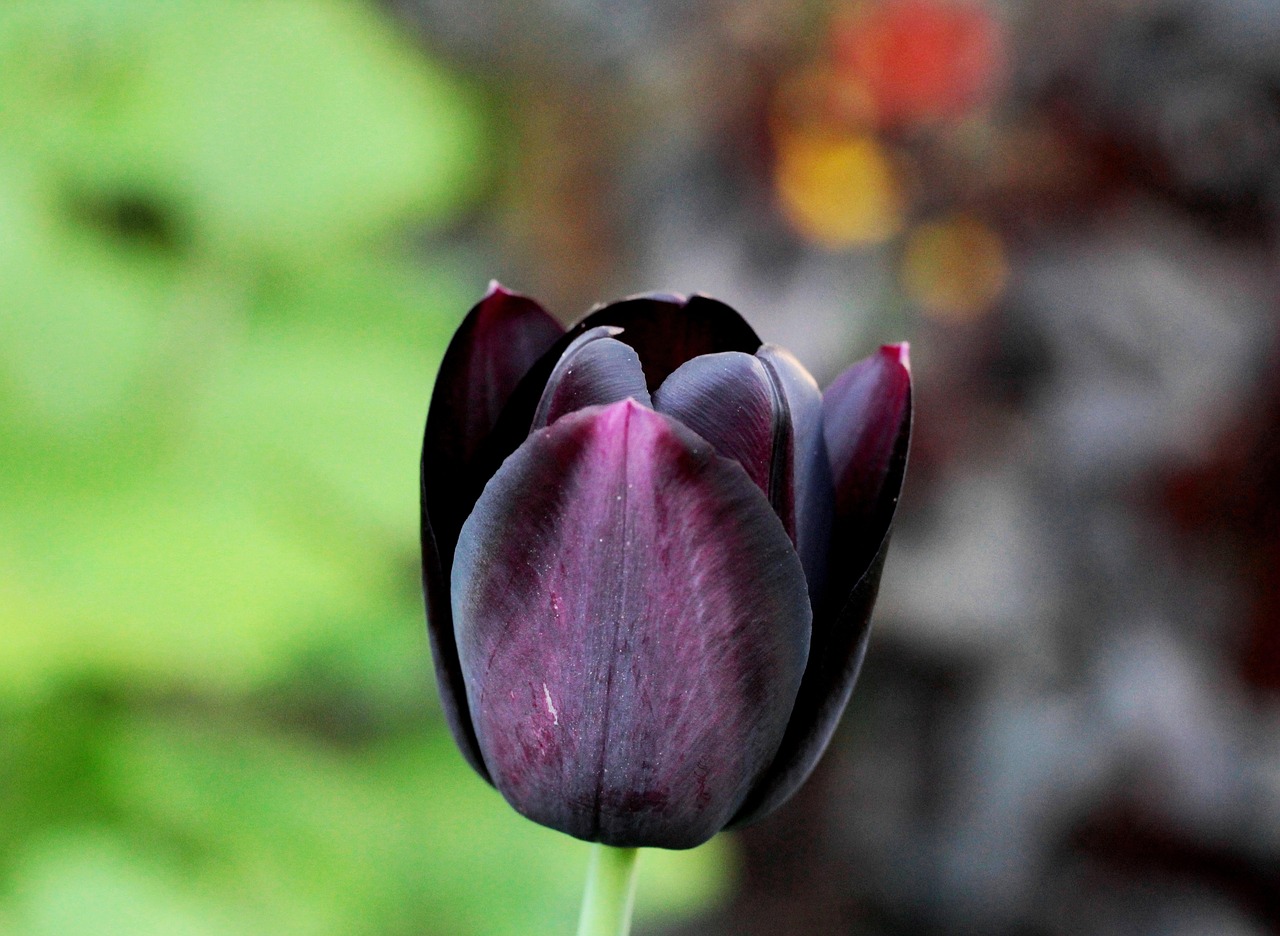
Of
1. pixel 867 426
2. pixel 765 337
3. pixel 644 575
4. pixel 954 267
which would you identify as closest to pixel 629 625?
pixel 644 575

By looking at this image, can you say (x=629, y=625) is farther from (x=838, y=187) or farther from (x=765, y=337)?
(x=838, y=187)

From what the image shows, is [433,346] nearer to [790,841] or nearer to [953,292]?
[953,292]

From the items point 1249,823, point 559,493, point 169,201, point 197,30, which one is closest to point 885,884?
point 1249,823

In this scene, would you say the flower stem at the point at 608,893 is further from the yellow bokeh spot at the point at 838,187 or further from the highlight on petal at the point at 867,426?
the yellow bokeh spot at the point at 838,187

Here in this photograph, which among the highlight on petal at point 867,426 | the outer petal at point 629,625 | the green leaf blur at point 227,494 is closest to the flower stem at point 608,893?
the outer petal at point 629,625

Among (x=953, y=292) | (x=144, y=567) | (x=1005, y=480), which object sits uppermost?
(x=953, y=292)

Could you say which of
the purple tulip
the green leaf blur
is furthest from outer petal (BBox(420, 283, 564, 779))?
the green leaf blur

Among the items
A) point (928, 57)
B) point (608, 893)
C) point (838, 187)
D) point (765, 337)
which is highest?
point (928, 57)

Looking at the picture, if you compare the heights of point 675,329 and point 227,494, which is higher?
point 227,494
